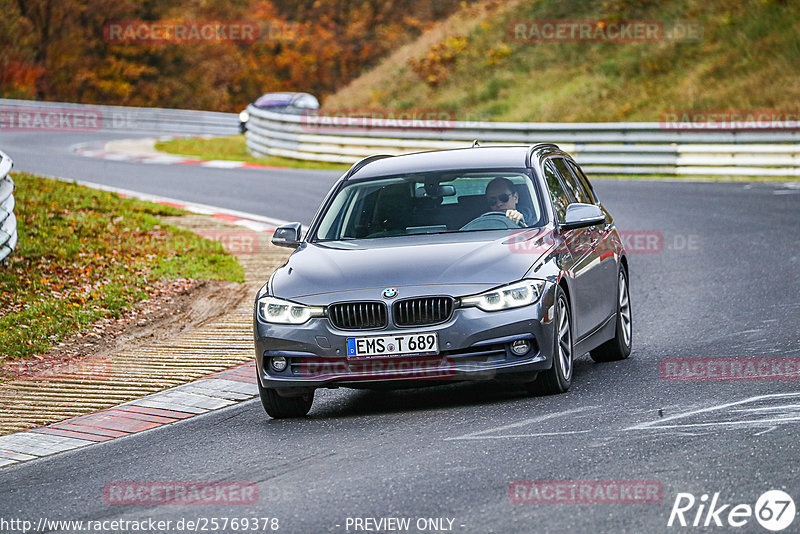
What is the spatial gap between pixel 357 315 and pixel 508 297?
937 millimetres

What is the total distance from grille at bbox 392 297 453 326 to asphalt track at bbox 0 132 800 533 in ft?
1.97

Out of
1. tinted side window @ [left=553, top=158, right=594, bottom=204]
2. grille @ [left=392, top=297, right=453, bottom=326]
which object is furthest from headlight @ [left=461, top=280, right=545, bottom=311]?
tinted side window @ [left=553, top=158, right=594, bottom=204]

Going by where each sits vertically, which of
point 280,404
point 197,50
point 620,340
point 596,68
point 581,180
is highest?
point 581,180

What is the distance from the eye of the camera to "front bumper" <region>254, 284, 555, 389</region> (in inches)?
317

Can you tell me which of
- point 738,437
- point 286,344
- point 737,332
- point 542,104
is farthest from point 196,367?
point 542,104

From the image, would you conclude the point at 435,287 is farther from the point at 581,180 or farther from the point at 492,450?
the point at 581,180

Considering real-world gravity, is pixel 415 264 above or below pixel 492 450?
above

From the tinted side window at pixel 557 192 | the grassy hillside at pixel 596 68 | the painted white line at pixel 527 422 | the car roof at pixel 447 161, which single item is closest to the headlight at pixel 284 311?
Answer: the painted white line at pixel 527 422

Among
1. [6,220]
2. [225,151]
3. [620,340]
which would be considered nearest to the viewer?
[620,340]

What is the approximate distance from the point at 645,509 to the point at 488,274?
2.76m

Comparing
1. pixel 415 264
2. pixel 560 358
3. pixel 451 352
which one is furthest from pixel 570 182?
pixel 451 352

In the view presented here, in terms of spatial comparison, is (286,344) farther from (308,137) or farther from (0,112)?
(0,112)

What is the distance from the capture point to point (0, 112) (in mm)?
49875

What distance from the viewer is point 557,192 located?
32.1ft
